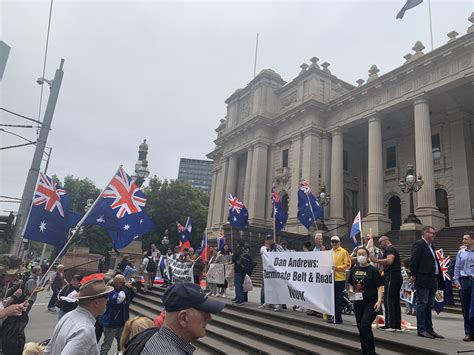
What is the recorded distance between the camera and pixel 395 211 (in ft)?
99.4

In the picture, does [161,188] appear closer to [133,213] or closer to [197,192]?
[197,192]

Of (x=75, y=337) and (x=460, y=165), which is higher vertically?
(x=460, y=165)

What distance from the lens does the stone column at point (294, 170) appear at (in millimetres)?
30766

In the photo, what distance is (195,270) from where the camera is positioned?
45.9ft

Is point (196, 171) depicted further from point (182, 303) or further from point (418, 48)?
point (182, 303)

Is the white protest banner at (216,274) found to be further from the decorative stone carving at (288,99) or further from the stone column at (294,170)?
the decorative stone carving at (288,99)

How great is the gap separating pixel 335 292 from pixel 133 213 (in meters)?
4.86

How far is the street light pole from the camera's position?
335 inches

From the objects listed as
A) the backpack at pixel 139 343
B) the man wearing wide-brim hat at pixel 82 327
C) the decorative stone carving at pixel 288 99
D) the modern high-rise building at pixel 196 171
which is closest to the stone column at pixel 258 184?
the decorative stone carving at pixel 288 99

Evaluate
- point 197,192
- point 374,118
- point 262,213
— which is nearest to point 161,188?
point 197,192

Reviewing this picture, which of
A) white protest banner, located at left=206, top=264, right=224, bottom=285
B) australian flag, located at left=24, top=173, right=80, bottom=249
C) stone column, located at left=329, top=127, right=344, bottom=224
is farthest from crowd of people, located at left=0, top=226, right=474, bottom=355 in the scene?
stone column, located at left=329, top=127, right=344, bottom=224

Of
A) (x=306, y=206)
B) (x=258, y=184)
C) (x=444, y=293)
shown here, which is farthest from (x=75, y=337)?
(x=258, y=184)

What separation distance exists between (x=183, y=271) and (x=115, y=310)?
7771 mm

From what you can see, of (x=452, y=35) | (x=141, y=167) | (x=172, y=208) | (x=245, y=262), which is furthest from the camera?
(x=172, y=208)
